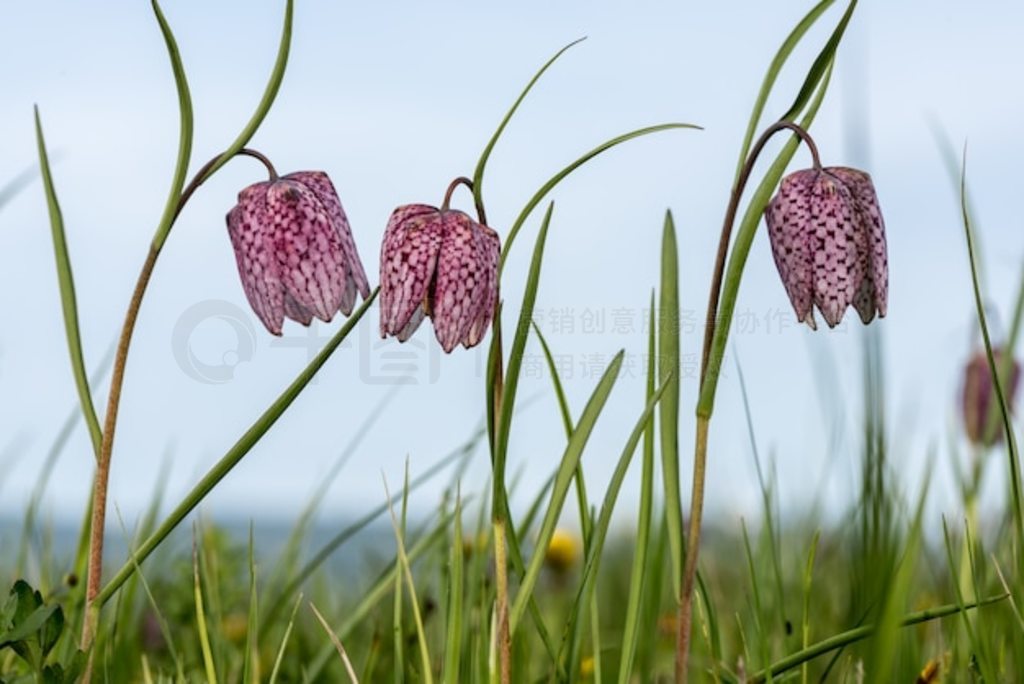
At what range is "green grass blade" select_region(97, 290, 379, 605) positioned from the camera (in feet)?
5.65

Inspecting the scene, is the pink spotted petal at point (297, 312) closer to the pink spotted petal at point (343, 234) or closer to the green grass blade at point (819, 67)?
the pink spotted petal at point (343, 234)

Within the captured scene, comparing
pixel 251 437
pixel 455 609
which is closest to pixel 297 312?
pixel 251 437

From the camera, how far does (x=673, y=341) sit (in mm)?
1890

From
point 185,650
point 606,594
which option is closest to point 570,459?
point 185,650

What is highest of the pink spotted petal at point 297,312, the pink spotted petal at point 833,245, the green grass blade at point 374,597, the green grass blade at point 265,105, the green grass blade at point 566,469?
the green grass blade at point 265,105

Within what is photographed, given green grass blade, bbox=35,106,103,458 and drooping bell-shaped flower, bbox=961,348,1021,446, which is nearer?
green grass blade, bbox=35,106,103,458

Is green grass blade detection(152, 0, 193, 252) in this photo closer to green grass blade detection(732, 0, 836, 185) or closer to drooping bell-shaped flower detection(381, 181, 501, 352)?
drooping bell-shaped flower detection(381, 181, 501, 352)

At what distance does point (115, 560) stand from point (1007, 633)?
2468 mm

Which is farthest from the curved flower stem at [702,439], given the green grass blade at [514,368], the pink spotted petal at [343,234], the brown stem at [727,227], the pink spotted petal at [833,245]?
the pink spotted petal at [343,234]

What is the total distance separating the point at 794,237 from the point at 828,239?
5 cm

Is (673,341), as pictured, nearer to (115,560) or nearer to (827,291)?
(827,291)

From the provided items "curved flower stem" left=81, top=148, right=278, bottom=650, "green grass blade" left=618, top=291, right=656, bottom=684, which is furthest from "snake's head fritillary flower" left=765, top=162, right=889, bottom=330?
"curved flower stem" left=81, top=148, right=278, bottom=650

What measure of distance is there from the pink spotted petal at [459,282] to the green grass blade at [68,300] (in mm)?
511

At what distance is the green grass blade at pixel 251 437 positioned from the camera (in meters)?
1.72
